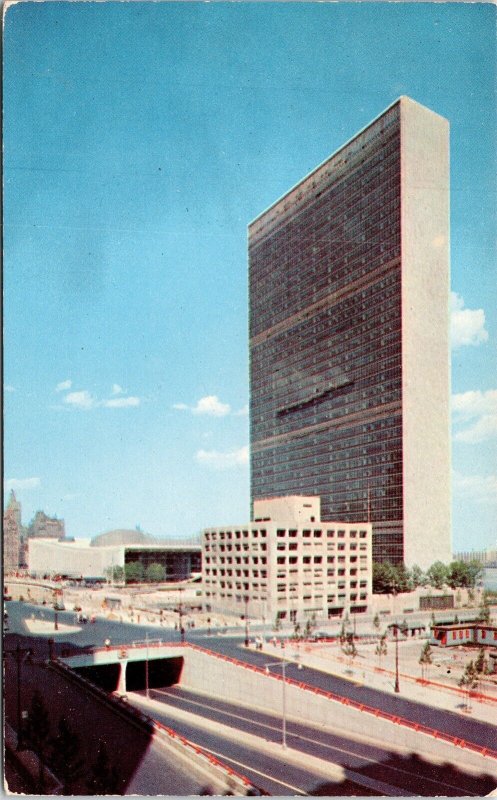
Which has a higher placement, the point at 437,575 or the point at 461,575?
the point at 461,575

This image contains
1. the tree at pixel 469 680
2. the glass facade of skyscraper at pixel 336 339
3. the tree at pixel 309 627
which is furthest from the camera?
the glass facade of skyscraper at pixel 336 339

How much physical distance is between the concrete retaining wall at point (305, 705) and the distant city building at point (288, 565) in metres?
24.9

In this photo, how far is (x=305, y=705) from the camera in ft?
134

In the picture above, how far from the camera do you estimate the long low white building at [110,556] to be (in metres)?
118

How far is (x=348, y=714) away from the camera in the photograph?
38094mm

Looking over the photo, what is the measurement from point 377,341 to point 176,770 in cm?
7731

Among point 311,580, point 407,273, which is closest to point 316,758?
point 311,580

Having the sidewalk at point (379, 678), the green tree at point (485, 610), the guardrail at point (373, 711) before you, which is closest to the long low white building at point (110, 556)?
the green tree at point (485, 610)

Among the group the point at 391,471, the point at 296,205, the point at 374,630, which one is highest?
the point at 296,205

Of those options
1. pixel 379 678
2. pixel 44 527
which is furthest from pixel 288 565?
pixel 379 678

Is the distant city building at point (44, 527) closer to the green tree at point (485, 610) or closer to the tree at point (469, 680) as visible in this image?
the green tree at point (485, 610)

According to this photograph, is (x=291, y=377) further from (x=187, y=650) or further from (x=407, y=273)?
(x=187, y=650)

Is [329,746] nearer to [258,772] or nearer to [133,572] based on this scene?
[258,772]

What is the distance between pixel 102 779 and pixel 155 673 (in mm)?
24427
